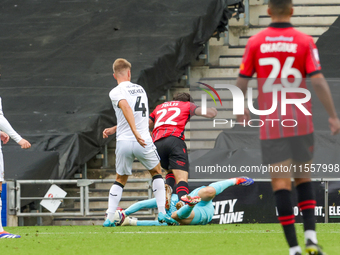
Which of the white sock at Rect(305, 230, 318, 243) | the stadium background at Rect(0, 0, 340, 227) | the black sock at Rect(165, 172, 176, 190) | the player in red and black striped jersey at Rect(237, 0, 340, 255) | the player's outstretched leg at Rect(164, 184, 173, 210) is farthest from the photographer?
the stadium background at Rect(0, 0, 340, 227)

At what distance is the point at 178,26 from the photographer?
13.8 metres

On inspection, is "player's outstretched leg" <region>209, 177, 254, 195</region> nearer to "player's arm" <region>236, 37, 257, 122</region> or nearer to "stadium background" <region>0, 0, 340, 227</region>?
"stadium background" <region>0, 0, 340, 227</region>

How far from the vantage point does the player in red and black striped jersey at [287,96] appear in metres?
3.97

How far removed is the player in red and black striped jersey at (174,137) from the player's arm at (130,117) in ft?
3.84

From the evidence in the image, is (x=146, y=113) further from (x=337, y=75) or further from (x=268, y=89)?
(x=337, y=75)

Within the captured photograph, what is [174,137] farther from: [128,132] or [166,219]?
[166,219]

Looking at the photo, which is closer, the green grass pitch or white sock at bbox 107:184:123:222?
the green grass pitch

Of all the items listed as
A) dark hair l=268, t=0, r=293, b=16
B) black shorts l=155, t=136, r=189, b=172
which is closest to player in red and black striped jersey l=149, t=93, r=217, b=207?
black shorts l=155, t=136, r=189, b=172

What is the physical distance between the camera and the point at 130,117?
6.90 m

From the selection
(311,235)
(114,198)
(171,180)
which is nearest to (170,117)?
(171,180)

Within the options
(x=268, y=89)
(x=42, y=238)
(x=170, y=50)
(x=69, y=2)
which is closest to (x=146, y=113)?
(x=42, y=238)

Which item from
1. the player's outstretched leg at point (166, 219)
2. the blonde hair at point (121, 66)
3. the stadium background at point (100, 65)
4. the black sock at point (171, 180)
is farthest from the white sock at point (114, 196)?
the stadium background at point (100, 65)

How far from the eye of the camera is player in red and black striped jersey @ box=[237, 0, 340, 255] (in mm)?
3973

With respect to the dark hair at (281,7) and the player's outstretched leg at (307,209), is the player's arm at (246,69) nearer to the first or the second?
the dark hair at (281,7)
